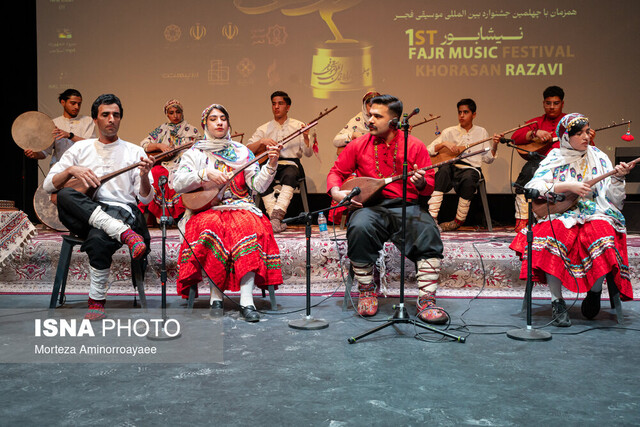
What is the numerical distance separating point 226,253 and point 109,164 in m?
0.98

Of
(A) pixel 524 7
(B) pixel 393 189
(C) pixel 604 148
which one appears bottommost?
(B) pixel 393 189

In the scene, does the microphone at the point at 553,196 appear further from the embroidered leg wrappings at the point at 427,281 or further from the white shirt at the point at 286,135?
the white shirt at the point at 286,135

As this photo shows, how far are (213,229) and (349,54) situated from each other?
4018 mm

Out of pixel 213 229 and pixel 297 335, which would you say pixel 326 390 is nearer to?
pixel 297 335

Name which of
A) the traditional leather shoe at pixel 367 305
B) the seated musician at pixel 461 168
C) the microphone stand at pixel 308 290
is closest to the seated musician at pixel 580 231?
the traditional leather shoe at pixel 367 305

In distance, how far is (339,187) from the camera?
3725 millimetres

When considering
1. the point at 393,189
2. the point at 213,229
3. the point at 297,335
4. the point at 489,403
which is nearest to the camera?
the point at 489,403

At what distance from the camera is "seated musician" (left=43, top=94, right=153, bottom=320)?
11.0 ft

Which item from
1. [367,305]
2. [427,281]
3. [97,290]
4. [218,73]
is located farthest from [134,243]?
[218,73]

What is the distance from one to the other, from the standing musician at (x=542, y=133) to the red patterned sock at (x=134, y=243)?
3.39 meters

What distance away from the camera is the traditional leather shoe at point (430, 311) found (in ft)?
10.6

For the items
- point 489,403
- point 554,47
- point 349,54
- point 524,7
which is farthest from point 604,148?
point 489,403

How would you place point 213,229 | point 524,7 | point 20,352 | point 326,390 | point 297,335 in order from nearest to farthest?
point 326,390 → point 20,352 → point 297,335 → point 213,229 → point 524,7

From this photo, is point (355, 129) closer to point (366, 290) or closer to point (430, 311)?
point (366, 290)
